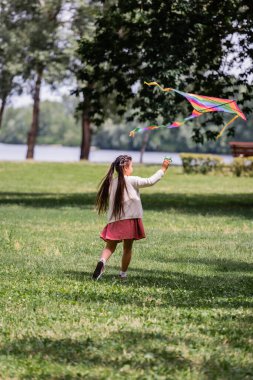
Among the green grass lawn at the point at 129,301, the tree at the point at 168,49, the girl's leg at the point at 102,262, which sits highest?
the tree at the point at 168,49

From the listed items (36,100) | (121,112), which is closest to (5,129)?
(36,100)

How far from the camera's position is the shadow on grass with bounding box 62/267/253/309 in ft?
31.2

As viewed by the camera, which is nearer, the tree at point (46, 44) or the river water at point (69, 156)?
the tree at point (46, 44)

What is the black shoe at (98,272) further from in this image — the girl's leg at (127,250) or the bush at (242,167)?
the bush at (242,167)

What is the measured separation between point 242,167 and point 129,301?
35.7 meters

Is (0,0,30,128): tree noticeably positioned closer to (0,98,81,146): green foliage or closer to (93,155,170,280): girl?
(93,155,170,280): girl

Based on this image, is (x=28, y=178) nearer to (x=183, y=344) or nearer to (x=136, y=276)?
(x=136, y=276)

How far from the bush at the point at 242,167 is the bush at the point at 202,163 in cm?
97

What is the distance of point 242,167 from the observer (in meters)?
44.7

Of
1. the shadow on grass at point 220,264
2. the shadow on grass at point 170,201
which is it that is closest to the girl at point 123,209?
the shadow on grass at point 220,264

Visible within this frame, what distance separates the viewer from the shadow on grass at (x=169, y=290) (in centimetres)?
952

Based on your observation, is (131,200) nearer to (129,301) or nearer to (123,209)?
(123,209)

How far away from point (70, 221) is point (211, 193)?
13.5 metres

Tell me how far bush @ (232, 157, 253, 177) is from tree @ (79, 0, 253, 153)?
17674 millimetres
